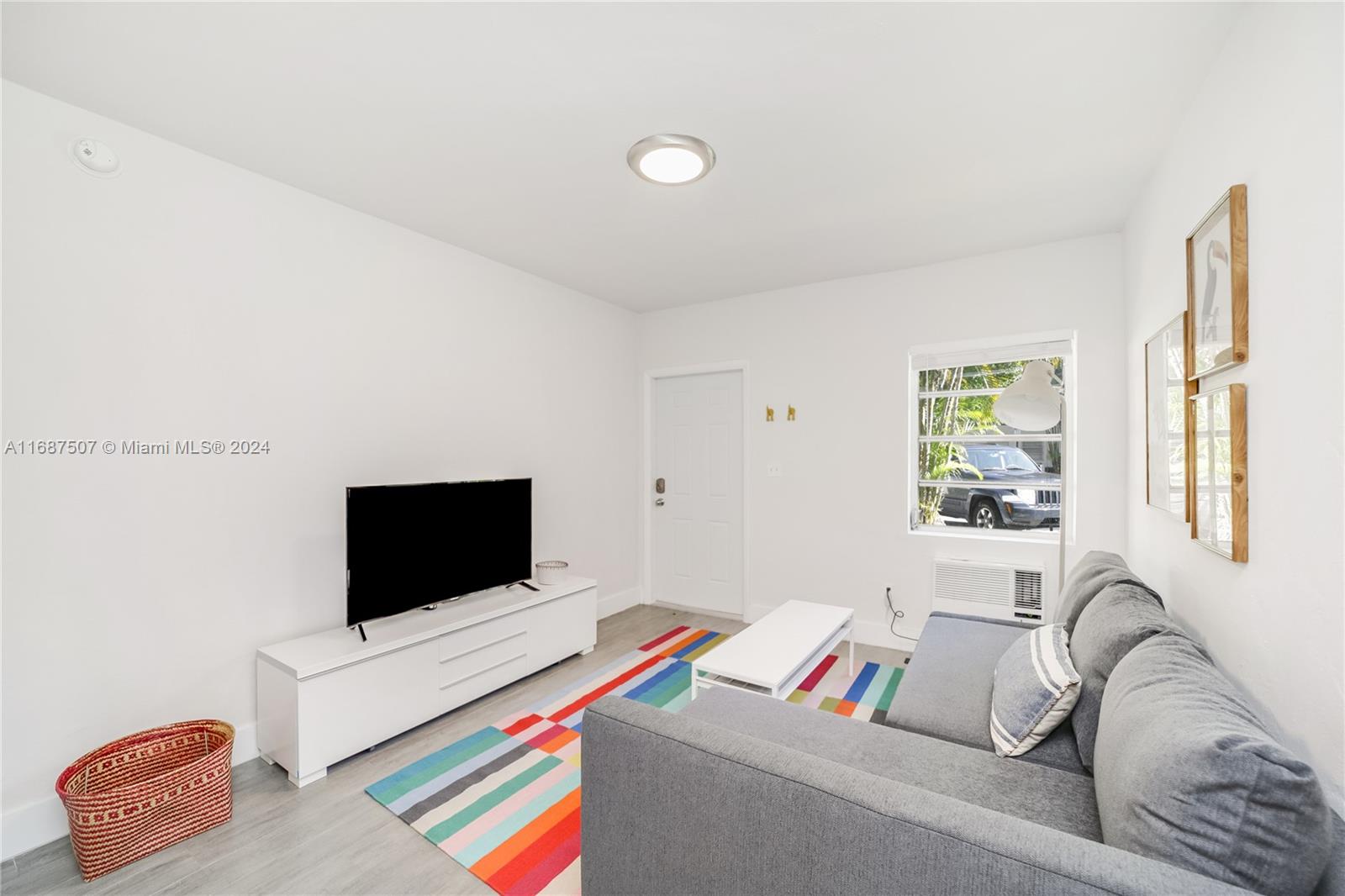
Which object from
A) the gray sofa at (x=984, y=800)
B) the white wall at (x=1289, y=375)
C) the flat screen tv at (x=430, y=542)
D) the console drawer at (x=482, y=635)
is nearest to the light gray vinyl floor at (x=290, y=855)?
the console drawer at (x=482, y=635)

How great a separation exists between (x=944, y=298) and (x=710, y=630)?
2.74 m

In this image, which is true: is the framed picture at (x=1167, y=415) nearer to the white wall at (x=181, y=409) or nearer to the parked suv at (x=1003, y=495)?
the parked suv at (x=1003, y=495)

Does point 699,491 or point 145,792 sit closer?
point 145,792

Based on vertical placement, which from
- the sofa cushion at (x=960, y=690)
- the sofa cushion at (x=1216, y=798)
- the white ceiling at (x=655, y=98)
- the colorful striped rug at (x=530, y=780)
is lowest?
the colorful striped rug at (x=530, y=780)

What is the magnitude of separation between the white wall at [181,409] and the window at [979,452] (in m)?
2.95

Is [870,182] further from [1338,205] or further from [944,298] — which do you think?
[1338,205]

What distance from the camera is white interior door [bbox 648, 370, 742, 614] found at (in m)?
4.51

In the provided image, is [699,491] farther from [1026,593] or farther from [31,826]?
[31,826]

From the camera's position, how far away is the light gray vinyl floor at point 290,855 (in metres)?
1.76

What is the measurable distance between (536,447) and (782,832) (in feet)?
10.2

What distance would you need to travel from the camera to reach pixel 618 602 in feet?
15.1

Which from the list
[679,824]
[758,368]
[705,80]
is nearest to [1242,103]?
[705,80]

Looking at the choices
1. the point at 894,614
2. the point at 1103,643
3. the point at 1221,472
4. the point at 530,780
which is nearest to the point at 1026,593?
the point at 894,614

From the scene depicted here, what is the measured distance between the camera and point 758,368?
4312mm
